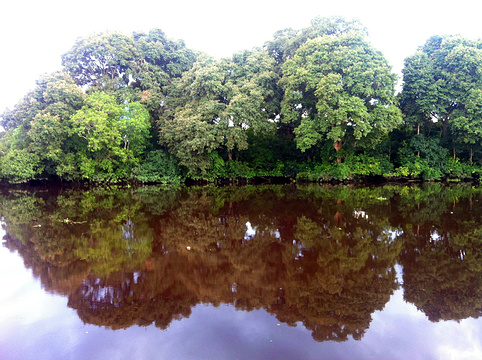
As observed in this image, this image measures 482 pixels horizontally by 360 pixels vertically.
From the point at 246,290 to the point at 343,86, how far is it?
17.0m

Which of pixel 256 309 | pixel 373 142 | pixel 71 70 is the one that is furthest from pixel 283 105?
pixel 256 309

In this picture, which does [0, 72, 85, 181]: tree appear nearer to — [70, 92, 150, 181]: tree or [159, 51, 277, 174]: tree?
[70, 92, 150, 181]: tree

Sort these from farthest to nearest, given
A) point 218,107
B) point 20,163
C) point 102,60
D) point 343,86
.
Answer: point 102,60 → point 20,163 → point 218,107 → point 343,86

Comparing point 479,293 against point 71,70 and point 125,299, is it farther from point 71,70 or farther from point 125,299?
point 71,70

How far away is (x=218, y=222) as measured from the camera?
29.3ft

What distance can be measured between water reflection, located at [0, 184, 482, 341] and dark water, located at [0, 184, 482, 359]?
1.0 inches

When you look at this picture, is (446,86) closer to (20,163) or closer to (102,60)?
(102,60)

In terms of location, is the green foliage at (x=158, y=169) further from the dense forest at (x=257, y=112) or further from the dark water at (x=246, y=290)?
the dark water at (x=246, y=290)

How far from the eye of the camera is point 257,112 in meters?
19.8

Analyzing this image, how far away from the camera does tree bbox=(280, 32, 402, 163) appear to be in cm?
1759

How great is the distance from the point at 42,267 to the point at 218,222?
14.7 ft

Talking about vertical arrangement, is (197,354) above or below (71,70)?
below

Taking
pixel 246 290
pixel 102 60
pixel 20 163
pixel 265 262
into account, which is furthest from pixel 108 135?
pixel 246 290

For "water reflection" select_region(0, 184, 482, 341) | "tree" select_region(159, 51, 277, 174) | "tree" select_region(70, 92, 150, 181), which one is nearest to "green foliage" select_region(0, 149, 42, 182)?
"tree" select_region(70, 92, 150, 181)
